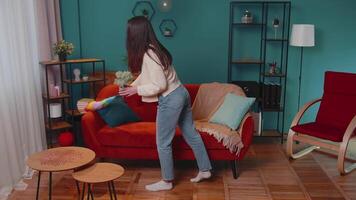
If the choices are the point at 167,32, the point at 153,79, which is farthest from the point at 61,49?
the point at 153,79

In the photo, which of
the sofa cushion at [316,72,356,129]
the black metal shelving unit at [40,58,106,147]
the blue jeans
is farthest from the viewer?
the black metal shelving unit at [40,58,106,147]

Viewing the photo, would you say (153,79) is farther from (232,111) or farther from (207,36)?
(207,36)

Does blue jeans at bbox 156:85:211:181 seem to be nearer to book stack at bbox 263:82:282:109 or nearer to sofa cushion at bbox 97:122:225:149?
sofa cushion at bbox 97:122:225:149

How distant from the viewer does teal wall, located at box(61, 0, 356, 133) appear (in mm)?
4402

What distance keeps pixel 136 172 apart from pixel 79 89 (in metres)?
1.65

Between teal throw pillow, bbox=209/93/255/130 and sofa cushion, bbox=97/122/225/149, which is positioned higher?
teal throw pillow, bbox=209/93/255/130

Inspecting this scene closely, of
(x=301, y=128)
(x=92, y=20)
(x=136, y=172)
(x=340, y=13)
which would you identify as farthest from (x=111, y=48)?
(x=340, y=13)

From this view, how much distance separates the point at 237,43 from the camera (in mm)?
4496

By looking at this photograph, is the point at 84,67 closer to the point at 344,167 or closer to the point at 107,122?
the point at 107,122

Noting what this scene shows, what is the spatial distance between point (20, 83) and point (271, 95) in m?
2.71

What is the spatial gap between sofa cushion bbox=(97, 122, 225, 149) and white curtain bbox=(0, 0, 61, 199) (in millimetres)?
747

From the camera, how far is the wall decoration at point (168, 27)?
4496 millimetres

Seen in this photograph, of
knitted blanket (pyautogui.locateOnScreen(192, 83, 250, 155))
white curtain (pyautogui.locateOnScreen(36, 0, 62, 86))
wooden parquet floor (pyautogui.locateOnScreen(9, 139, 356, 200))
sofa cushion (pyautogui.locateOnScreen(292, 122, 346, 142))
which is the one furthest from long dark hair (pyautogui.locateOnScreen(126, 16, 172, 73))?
sofa cushion (pyautogui.locateOnScreen(292, 122, 346, 142))

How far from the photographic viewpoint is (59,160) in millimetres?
2520
